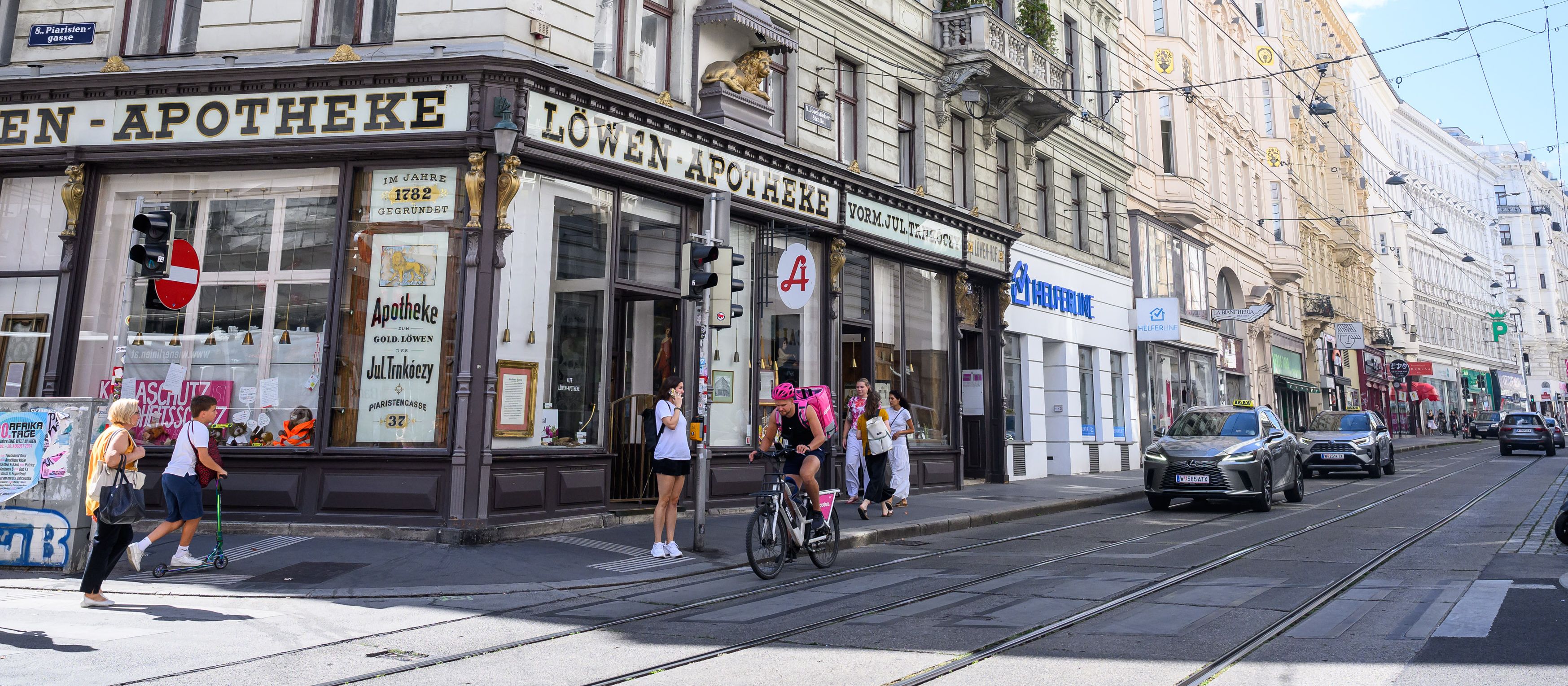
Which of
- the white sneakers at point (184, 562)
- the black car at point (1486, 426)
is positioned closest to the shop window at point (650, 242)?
the white sneakers at point (184, 562)

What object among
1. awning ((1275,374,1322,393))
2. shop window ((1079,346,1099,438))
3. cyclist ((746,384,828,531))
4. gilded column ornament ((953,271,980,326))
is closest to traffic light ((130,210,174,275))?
cyclist ((746,384,828,531))

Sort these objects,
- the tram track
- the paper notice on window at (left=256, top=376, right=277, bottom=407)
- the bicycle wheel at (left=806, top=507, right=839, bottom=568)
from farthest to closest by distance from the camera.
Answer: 1. the paper notice on window at (left=256, top=376, right=277, bottom=407)
2. the bicycle wheel at (left=806, top=507, right=839, bottom=568)
3. the tram track

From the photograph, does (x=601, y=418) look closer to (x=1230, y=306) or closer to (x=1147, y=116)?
(x=1147, y=116)

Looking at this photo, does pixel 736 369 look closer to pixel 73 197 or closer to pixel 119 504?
pixel 119 504

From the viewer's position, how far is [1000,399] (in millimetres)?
20781

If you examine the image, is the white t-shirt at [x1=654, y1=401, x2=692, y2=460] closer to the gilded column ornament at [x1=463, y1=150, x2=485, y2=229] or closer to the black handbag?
the gilded column ornament at [x1=463, y1=150, x2=485, y2=229]

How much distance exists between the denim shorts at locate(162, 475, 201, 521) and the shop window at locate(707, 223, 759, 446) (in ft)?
21.8

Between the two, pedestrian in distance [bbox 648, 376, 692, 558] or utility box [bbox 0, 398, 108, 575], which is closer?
utility box [bbox 0, 398, 108, 575]

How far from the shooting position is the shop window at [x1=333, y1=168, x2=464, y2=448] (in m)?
11.2

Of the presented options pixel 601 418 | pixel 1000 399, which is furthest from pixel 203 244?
pixel 1000 399

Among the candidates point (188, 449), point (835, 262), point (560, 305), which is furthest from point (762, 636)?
point (835, 262)

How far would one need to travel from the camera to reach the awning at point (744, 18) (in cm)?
1434

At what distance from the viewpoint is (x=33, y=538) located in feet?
29.4

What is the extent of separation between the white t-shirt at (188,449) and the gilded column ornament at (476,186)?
356 cm
